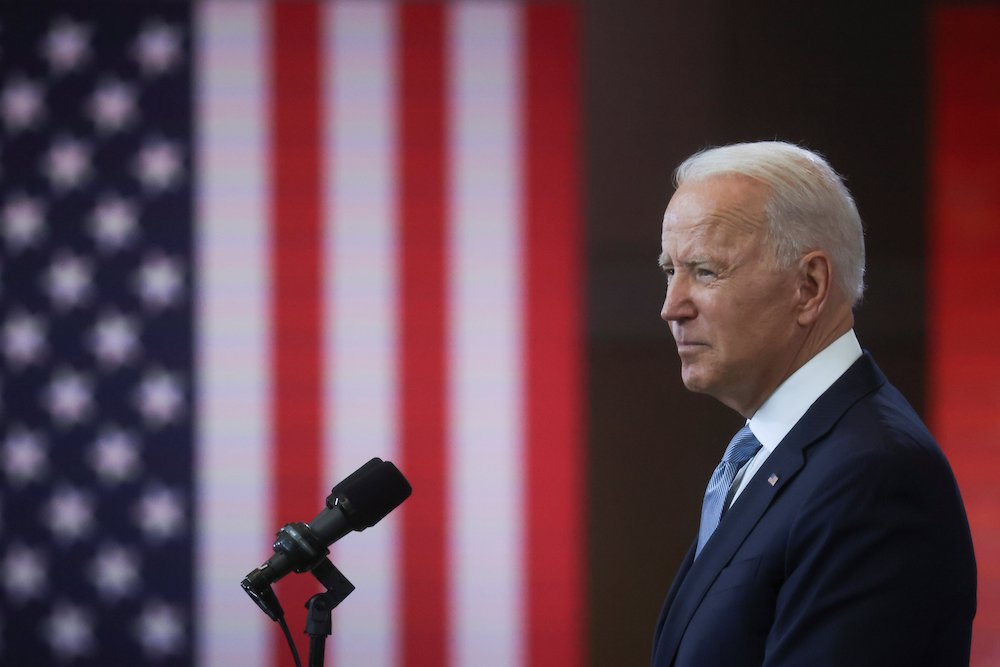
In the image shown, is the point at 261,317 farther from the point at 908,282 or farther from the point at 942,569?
the point at 942,569

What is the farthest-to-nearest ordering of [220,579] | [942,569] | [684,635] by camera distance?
[220,579], [684,635], [942,569]

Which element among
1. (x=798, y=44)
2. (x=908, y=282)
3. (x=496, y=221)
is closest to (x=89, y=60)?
(x=496, y=221)

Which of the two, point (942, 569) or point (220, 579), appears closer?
point (942, 569)

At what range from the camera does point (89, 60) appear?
3.44 m

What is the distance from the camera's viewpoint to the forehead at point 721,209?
4.03 feet

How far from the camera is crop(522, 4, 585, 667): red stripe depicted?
344 centimetres

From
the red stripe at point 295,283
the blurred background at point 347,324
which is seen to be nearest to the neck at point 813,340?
the blurred background at point 347,324

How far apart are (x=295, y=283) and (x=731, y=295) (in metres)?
2.38

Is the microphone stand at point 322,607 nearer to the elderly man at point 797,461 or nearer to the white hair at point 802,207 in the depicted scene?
the elderly man at point 797,461

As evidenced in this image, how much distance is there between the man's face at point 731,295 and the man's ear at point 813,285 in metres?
0.01

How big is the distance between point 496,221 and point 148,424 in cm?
136

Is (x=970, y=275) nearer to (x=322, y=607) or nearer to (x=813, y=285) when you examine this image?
(x=813, y=285)

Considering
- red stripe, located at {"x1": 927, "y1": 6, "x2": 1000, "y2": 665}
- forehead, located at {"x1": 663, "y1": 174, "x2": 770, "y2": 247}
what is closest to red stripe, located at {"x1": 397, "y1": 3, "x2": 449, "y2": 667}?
red stripe, located at {"x1": 927, "y1": 6, "x2": 1000, "y2": 665}

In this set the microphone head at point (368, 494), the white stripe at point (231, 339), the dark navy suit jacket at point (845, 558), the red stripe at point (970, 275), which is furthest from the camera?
the red stripe at point (970, 275)
